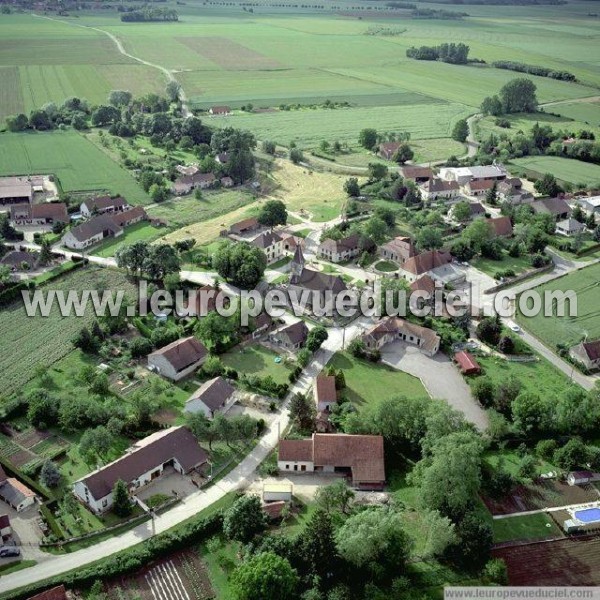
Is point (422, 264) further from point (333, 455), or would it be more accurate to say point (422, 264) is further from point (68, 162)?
point (68, 162)

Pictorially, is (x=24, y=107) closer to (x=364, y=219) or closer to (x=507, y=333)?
(x=364, y=219)

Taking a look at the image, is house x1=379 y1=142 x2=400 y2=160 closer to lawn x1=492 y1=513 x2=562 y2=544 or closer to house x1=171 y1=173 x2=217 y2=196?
house x1=171 y1=173 x2=217 y2=196

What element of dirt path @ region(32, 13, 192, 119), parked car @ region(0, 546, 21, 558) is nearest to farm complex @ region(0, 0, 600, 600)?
parked car @ region(0, 546, 21, 558)

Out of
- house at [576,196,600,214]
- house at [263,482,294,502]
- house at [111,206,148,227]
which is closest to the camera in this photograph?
house at [263,482,294,502]

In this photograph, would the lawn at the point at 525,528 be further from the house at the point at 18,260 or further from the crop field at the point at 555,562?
the house at the point at 18,260

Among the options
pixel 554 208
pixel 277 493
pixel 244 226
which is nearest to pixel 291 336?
pixel 277 493

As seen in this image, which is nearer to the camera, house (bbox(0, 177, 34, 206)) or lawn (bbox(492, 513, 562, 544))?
lawn (bbox(492, 513, 562, 544))

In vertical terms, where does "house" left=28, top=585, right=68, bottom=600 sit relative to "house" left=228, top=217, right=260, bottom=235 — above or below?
below

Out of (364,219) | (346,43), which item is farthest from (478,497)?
(346,43)
